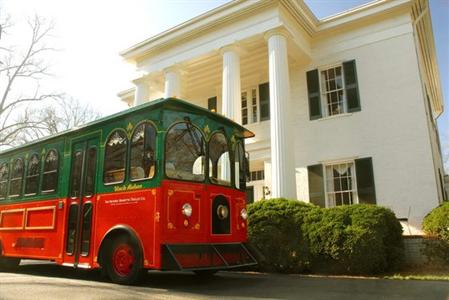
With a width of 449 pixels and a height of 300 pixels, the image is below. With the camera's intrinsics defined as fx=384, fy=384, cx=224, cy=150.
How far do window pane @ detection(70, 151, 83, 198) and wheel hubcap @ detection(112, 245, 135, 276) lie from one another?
170 cm

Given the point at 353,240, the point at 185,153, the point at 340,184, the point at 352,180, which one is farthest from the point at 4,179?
the point at 352,180

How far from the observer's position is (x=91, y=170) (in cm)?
735

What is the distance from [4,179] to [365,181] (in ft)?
35.8

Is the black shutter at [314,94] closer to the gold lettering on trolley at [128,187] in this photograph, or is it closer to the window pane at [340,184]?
the window pane at [340,184]

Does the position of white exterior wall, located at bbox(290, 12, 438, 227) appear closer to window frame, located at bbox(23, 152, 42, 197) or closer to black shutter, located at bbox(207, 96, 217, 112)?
black shutter, located at bbox(207, 96, 217, 112)

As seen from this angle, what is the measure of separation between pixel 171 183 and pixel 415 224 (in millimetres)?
9239

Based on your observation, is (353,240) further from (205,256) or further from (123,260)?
(123,260)

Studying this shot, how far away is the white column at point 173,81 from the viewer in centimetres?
1622

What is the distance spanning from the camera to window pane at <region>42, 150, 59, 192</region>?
824 centimetres

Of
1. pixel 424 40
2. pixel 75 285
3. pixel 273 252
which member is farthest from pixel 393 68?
pixel 75 285

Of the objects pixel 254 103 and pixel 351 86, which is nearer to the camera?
pixel 351 86

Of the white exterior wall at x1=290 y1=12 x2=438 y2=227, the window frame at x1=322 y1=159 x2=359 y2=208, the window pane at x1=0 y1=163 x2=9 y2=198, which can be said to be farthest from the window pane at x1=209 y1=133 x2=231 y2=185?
the white exterior wall at x1=290 y1=12 x2=438 y2=227

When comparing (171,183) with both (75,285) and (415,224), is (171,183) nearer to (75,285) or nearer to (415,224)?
(75,285)

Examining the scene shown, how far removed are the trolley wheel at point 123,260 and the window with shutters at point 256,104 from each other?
10.4 m
